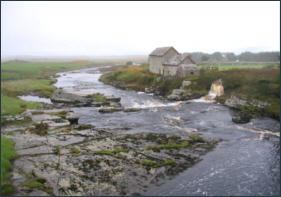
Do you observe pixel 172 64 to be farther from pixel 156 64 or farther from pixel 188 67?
pixel 156 64

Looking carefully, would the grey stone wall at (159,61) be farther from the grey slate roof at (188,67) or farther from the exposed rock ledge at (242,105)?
the exposed rock ledge at (242,105)

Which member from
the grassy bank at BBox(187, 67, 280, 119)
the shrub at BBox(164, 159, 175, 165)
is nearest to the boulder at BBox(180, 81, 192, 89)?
the grassy bank at BBox(187, 67, 280, 119)

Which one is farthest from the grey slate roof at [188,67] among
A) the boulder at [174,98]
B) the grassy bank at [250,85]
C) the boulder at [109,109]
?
the boulder at [109,109]

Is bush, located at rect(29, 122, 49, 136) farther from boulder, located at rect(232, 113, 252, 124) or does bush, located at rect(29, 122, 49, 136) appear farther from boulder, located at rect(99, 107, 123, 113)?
boulder, located at rect(232, 113, 252, 124)

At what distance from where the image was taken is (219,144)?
77.6ft

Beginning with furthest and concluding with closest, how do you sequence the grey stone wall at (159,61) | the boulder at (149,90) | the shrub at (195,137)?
the grey stone wall at (159,61) → the boulder at (149,90) → the shrub at (195,137)

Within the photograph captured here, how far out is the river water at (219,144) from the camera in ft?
53.6

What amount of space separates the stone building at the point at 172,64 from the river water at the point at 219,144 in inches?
627

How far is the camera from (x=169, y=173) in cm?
1797

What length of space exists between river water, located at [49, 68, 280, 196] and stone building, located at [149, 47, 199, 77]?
15917 mm

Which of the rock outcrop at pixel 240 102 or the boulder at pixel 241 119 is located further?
the rock outcrop at pixel 240 102

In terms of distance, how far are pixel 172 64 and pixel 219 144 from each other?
3920 centimetres

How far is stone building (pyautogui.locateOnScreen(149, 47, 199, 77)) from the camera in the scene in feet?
188

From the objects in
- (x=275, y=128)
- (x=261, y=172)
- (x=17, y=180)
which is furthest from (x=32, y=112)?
(x=275, y=128)
